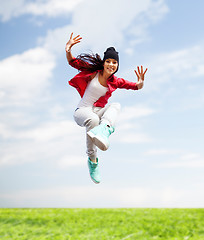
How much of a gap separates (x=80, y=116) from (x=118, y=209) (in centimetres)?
530

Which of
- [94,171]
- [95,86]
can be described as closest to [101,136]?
[95,86]

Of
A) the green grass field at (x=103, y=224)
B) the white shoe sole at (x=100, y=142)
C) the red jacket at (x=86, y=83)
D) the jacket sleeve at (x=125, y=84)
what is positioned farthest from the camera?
the green grass field at (x=103, y=224)

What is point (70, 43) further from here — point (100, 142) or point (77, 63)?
point (100, 142)

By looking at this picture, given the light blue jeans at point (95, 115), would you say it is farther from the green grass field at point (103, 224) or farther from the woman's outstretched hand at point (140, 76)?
the green grass field at point (103, 224)

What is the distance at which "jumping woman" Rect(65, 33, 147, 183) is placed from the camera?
3016 millimetres

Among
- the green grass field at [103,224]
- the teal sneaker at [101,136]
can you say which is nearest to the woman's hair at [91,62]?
the teal sneaker at [101,136]

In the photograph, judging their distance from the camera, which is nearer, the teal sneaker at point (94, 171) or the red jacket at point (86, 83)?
the red jacket at point (86, 83)

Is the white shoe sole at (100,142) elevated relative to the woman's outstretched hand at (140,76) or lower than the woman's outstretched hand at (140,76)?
lower

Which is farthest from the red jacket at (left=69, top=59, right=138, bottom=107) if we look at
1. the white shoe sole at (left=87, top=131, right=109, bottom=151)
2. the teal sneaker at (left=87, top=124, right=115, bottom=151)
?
the white shoe sole at (left=87, top=131, right=109, bottom=151)

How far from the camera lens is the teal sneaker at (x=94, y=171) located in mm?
3373

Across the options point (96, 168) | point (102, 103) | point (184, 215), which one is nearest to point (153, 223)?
point (184, 215)

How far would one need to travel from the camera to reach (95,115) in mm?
3068

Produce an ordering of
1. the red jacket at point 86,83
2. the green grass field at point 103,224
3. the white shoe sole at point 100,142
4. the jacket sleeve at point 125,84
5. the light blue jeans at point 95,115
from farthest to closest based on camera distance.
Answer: the green grass field at point 103,224 < the jacket sleeve at point 125,84 < the red jacket at point 86,83 < the light blue jeans at point 95,115 < the white shoe sole at point 100,142

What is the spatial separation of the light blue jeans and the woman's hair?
39 centimetres
